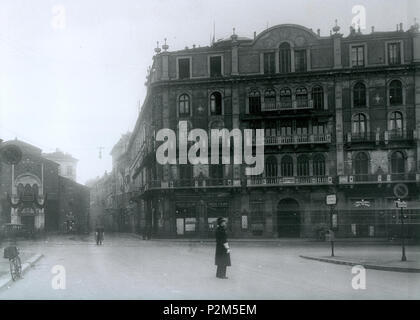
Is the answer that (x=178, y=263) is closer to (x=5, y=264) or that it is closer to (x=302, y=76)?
(x=5, y=264)

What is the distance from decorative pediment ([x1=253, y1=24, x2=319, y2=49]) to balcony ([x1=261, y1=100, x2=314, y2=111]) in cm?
464

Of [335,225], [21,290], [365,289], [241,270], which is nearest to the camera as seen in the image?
[365,289]

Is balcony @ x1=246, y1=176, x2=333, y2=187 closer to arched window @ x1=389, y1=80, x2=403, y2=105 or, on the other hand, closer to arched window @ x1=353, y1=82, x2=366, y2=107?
arched window @ x1=353, y1=82, x2=366, y2=107

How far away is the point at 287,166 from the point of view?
4397 centimetres

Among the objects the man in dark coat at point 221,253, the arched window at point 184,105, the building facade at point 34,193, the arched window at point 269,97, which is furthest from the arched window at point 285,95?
the man in dark coat at point 221,253

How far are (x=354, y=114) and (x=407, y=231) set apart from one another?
10864mm

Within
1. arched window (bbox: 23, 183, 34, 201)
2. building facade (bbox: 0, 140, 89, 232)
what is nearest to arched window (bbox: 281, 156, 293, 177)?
building facade (bbox: 0, 140, 89, 232)

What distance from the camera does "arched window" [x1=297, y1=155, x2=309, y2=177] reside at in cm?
4377

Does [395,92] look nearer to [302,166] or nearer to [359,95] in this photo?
[359,95]

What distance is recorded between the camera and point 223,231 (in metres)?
15.3

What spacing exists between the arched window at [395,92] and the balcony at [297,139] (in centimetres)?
579

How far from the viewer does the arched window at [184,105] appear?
150 ft

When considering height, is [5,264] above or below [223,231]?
below
